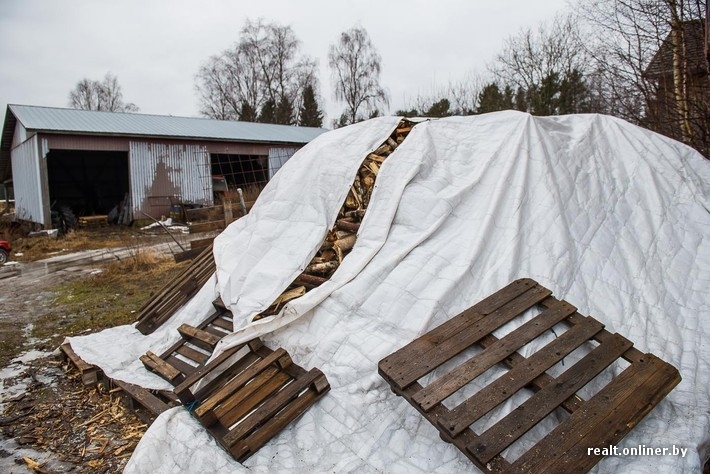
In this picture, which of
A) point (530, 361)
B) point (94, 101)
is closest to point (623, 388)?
point (530, 361)

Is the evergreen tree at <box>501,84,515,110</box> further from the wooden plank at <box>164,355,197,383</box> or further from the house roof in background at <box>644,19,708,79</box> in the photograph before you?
the wooden plank at <box>164,355,197,383</box>

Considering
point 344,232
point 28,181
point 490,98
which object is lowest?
point 344,232

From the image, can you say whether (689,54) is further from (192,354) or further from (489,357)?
(192,354)

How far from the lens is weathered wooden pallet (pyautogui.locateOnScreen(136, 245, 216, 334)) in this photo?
14.9ft

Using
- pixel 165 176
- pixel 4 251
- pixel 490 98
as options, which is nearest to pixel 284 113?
pixel 490 98

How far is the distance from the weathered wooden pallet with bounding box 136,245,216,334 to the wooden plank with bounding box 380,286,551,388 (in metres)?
3.06

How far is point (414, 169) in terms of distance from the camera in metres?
3.89

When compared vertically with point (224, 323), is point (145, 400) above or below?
below

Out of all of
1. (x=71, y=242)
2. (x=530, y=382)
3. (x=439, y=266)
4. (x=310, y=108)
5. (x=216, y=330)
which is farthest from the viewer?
(x=310, y=108)

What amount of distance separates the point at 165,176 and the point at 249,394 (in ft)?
47.2

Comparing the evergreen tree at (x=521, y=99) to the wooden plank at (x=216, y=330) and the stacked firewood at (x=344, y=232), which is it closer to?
the stacked firewood at (x=344, y=232)

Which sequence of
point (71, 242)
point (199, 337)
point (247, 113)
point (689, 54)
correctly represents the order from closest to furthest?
point (199, 337), point (689, 54), point (71, 242), point (247, 113)

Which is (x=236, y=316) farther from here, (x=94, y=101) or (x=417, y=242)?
(x=94, y=101)

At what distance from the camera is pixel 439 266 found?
3.14 metres
